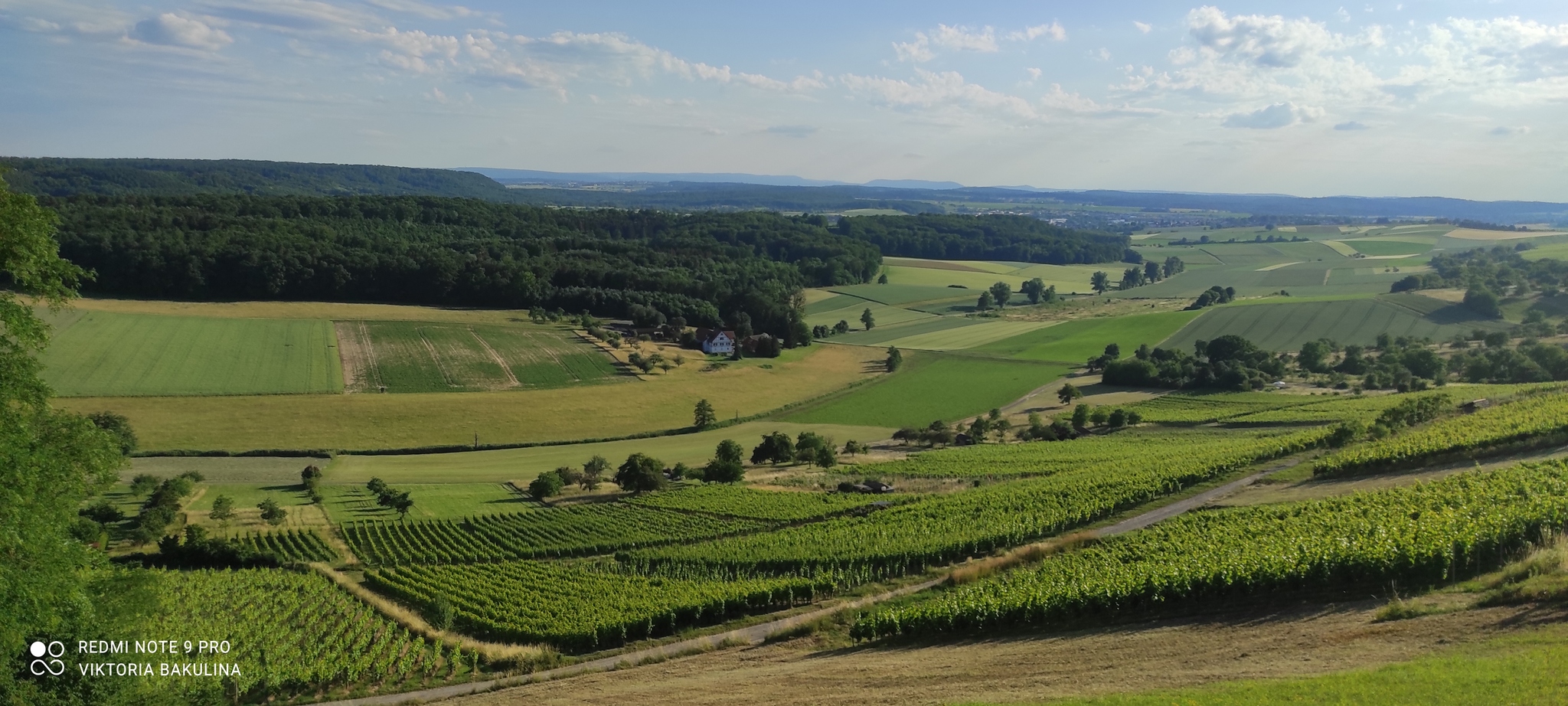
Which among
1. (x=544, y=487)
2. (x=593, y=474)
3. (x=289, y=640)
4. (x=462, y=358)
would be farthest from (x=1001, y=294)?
(x=289, y=640)

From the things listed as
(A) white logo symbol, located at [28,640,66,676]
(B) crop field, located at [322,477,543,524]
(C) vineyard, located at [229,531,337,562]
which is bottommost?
(B) crop field, located at [322,477,543,524]

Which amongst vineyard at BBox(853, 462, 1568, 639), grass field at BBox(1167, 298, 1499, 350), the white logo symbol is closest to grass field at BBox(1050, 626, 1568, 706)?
vineyard at BBox(853, 462, 1568, 639)

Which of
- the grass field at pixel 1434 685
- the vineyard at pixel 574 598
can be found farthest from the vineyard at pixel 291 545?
the grass field at pixel 1434 685

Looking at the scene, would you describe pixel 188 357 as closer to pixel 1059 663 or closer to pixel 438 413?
pixel 438 413

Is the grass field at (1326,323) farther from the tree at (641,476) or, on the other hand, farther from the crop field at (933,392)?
the tree at (641,476)

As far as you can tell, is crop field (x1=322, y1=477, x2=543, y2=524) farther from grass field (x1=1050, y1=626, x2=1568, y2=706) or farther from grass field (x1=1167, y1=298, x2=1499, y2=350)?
grass field (x1=1167, y1=298, x2=1499, y2=350)

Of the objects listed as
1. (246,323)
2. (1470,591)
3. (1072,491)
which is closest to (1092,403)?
(1072,491)
